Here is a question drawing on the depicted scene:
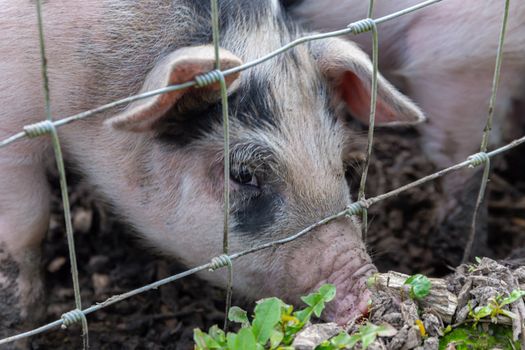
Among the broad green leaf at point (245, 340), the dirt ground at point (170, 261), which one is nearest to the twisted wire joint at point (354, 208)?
the broad green leaf at point (245, 340)

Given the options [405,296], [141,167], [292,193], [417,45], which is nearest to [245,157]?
[292,193]

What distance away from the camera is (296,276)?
2.75 m

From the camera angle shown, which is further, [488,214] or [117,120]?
[488,214]

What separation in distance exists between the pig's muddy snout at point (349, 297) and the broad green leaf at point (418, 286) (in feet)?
0.47

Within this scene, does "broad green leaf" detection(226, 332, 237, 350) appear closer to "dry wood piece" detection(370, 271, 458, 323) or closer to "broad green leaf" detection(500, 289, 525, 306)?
"dry wood piece" detection(370, 271, 458, 323)

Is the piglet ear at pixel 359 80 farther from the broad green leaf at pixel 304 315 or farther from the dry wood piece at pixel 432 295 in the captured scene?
the broad green leaf at pixel 304 315

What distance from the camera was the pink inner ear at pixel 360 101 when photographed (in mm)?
3000

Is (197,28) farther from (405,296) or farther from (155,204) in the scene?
(405,296)

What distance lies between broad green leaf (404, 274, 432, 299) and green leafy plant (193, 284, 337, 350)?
0.92 feet

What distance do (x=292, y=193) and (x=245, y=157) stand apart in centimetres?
19

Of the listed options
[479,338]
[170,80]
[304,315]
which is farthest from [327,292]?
[170,80]

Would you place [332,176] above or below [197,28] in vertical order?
below

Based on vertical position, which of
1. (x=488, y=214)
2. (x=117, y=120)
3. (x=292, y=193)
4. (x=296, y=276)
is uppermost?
(x=117, y=120)

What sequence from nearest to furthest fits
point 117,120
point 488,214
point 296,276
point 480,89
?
point 117,120, point 296,276, point 480,89, point 488,214
